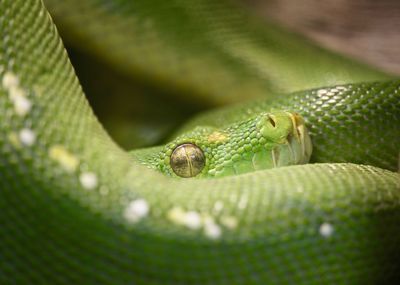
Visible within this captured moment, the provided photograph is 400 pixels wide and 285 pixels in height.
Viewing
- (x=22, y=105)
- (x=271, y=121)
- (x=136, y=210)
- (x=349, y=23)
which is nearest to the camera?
(x=136, y=210)

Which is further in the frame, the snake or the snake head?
the snake head

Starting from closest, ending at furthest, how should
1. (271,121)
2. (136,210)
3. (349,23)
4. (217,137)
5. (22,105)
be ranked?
1. (136,210)
2. (22,105)
3. (271,121)
4. (217,137)
5. (349,23)

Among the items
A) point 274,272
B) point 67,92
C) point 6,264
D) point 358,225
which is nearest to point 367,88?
point 358,225

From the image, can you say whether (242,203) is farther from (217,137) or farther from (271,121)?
(217,137)

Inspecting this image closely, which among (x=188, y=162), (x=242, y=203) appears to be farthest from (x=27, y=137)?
(x=188, y=162)

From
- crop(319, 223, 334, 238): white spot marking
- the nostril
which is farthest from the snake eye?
crop(319, 223, 334, 238): white spot marking

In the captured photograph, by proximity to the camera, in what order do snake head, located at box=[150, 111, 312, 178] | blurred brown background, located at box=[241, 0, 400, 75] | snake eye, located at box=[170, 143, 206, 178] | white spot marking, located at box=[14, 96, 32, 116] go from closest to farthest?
white spot marking, located at box=[14, 96, 32, 116]
snake head, located at box=[150, 111, 312, 178]
snake eye, located at box=[170, 143, 206, 178]
blurred brown background, located at box=[241, 0, 400, 75]

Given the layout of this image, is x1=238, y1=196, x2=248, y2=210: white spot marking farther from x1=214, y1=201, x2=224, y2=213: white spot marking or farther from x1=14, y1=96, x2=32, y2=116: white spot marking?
x1=14, y1=96, x2=32, y2=116: white spot marking
